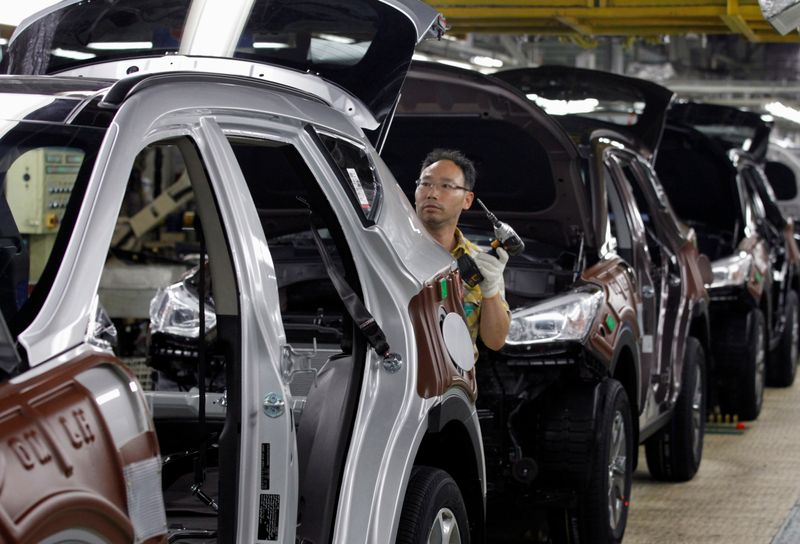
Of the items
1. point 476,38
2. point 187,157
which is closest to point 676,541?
point 187,157

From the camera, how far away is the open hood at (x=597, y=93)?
24.4ft

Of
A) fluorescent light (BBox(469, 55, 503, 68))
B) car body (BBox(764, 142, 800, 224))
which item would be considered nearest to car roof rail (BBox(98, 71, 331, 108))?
car body (BBox(764, 142, 800, 224))

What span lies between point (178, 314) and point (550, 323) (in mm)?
1585

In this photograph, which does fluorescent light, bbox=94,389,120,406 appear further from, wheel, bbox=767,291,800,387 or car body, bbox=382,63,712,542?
wheel, bbox=767,291,800,387

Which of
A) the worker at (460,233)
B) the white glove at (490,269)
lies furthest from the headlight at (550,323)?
the white glove at (490,269)

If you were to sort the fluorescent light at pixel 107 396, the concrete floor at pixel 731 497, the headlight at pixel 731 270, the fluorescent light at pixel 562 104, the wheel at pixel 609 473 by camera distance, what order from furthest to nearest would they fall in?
the headlight at pixel 731 270, the fluorescent light at pixel 562 104, the concrete floor at pixel 731 497, the wheel at pixel 609 473, the fluorescent light at pixel 107 396

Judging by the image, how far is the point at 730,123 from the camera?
11.4 metres

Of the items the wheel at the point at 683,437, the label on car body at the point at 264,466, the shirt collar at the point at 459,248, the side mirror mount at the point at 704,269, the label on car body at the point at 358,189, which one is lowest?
the wheel at the point at 683,437

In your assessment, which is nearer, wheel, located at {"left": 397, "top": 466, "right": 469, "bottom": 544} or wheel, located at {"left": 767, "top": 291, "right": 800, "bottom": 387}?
wheel, located at {"left": 397, "top": 466, "right": 469, "bottom": 544}

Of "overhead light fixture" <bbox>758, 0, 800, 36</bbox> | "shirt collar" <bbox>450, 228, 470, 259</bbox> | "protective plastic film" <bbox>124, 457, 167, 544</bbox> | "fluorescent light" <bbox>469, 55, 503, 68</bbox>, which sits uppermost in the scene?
"overhead light fixture" <bbox>758, 0, 800, 36</bbox>

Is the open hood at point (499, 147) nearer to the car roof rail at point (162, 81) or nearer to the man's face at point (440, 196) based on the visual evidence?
the man's face at point (440, 196)

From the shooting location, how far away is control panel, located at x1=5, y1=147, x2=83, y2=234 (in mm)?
2906

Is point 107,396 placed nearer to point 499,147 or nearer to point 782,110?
point 499,147

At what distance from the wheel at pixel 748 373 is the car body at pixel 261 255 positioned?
535 cm
